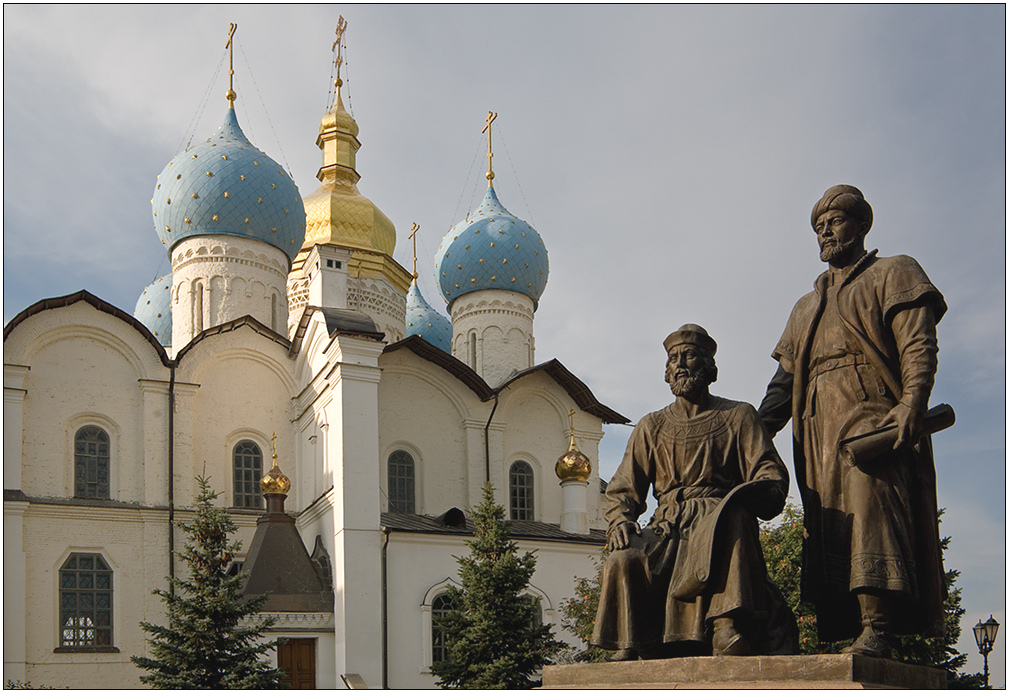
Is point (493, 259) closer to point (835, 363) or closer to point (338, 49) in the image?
point (338, 49)

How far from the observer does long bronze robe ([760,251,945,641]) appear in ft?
16.0

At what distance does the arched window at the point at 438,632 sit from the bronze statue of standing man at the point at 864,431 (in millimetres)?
16051

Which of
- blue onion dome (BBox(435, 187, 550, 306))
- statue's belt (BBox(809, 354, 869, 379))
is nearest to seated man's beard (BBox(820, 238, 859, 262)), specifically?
statue's belt (BBox(809, 354, 869, 379))

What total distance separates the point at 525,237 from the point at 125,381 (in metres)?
10.7

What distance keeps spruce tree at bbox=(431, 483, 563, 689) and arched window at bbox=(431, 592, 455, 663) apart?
193 cm

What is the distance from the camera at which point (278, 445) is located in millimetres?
23344

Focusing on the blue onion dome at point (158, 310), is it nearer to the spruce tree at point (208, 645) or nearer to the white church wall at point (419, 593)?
the white church wall at point (419, 593)

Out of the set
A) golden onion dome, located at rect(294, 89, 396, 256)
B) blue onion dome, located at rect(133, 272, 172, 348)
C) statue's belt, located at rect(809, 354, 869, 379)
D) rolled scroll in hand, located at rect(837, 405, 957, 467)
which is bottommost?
rolled scroll in hand, located at rect(837, 405, 957, 467)

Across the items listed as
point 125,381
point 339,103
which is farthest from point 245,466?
point 339,103

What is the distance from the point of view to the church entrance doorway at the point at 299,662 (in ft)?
63.7

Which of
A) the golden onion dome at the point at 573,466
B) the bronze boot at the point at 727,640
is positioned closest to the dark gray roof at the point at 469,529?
the golden onion dome at the point at 573,466

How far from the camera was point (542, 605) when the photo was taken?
2205 centimetres

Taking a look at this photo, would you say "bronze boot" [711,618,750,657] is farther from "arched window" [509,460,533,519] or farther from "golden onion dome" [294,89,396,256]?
"golden onion dome" [294,89,396,256]

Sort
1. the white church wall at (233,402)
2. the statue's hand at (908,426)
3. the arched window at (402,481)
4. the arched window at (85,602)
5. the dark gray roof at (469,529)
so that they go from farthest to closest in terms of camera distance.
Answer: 1. the arched window at (402,481)
2. the white church wall at (233,402)
3. the dark gray roof at (469,529)
4. the arched window at (85,602)
5. the statue's hand at (908,426)
